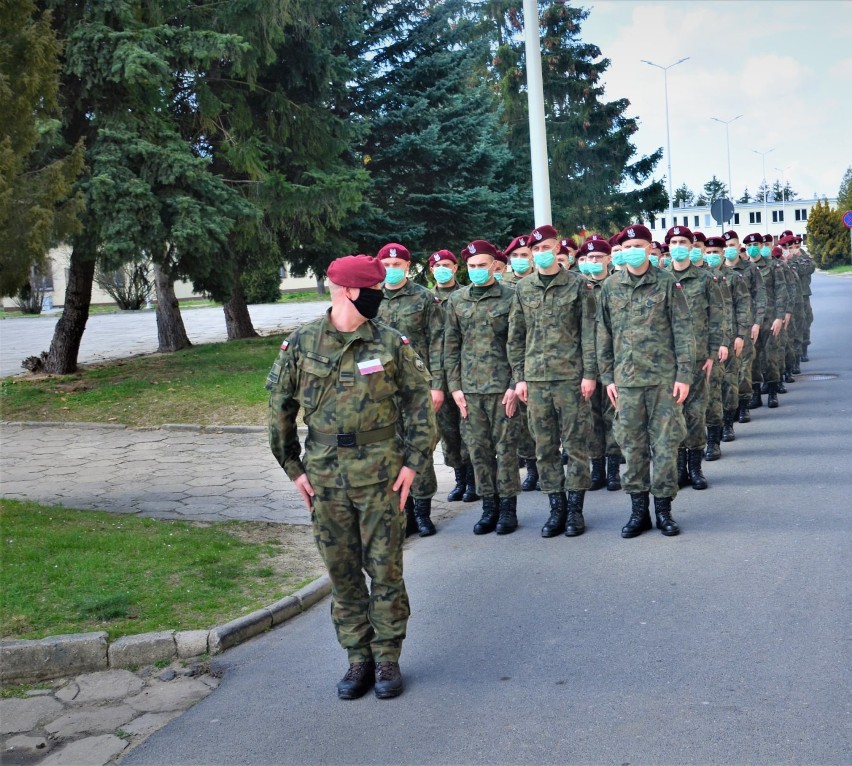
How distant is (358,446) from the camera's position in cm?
477

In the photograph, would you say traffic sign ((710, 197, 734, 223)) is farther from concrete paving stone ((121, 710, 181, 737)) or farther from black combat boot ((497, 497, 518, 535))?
concrete paving stone ((121, 710, 181, 737))

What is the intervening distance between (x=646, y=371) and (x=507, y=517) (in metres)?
1.57

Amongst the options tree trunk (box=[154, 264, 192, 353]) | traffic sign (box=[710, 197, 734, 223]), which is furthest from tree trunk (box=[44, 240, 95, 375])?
traffic sign (box=[710, 197, 734, 223])

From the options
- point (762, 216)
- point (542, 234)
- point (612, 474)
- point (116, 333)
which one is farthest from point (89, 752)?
point (762, 216)

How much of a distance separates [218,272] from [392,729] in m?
14.0

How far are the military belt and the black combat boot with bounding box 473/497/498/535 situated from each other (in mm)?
3216

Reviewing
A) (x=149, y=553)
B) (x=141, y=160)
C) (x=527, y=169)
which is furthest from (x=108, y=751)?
(x=527, y=169)

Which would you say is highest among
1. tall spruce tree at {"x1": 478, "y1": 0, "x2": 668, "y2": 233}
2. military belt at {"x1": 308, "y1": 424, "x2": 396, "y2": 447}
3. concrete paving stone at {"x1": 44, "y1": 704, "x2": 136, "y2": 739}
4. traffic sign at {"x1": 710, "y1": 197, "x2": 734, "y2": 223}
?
tall spruce tree at {"x1": 478, "y1": 0, "x2": 668, "y2": 233}

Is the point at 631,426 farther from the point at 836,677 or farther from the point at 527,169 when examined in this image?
the point at 527,169

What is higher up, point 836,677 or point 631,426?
point 631,426

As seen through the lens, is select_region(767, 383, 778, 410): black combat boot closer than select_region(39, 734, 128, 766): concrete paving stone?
No

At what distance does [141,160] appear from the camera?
15.5 m

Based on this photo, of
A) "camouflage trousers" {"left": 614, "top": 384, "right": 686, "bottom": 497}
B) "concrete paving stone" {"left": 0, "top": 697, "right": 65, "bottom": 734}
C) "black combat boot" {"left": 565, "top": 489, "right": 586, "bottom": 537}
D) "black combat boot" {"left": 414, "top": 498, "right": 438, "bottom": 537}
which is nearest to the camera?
"concrete paving stone" {"left": 0, "top": 697, "right": 65, "bottom": 734}

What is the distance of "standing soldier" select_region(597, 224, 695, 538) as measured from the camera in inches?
288
